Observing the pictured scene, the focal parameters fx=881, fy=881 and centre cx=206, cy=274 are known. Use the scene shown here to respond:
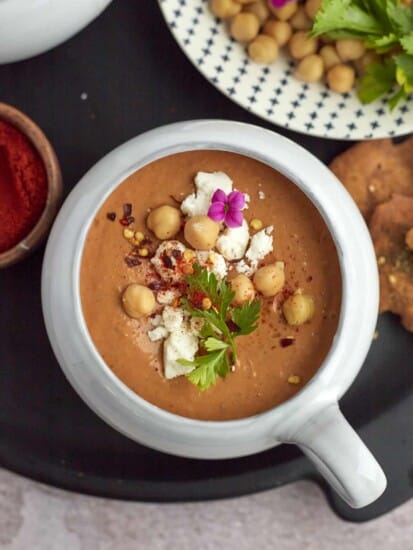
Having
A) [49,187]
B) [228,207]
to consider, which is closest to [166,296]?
[228,207]

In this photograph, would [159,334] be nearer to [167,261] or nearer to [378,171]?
[167,261]

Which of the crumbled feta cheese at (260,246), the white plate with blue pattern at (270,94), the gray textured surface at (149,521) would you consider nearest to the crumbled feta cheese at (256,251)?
the crumbled feta cheese at (260,246)

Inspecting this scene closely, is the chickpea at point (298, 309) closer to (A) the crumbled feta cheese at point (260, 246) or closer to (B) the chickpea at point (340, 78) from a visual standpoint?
(A) the crumbled feta cheese at point (260, 246)

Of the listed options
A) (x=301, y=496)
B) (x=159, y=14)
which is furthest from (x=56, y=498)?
(x=159, y=14)

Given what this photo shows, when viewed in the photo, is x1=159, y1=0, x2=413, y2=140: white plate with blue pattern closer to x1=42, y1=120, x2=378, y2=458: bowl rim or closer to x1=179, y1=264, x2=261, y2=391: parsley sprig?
x1=42, y1=120, x2=378, y2=458: bowl rim

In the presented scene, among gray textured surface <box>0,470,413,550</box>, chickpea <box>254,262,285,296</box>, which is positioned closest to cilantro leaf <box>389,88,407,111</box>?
chickpea <box>254,262,285,296</box>

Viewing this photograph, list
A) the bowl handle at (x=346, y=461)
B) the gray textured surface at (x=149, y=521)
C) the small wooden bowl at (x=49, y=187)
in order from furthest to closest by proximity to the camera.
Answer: the gray textured surface at (x=149, y=521) < the small wooden bowl at (x=49, y=187) < the bowl handle at (x=346, y=461)

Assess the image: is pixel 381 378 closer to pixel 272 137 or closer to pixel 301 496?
pixel 301 496
